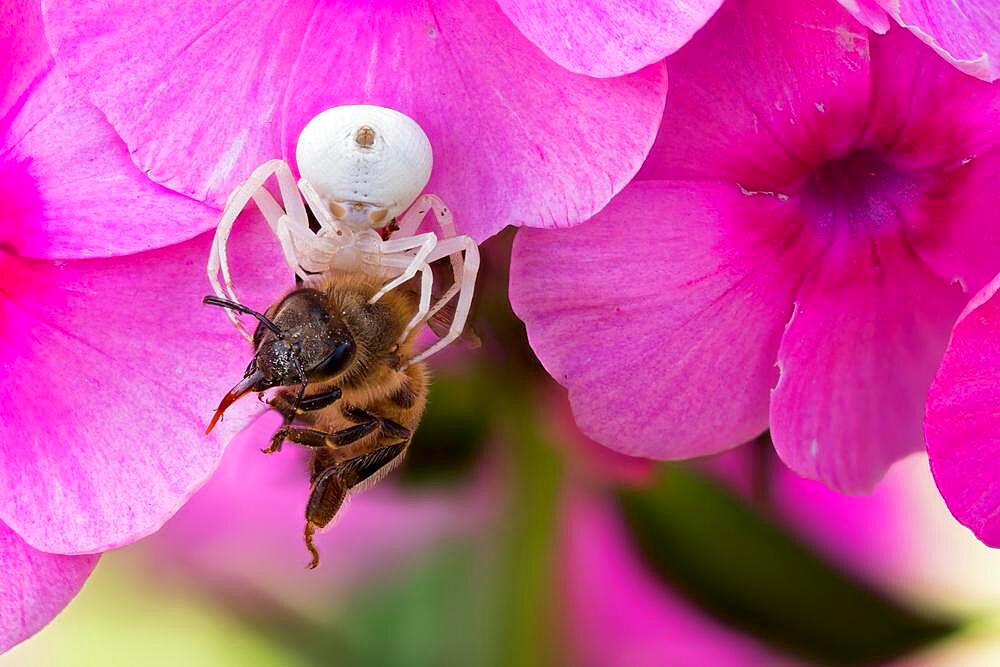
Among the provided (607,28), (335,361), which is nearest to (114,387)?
(335,361)

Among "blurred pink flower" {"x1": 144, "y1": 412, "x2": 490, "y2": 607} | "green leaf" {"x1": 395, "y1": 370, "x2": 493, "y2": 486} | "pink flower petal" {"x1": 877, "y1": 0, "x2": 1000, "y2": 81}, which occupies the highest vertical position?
"pink flower petal" {"x1": 877, "y1": 0, "x2": 1000, "y2": 81}

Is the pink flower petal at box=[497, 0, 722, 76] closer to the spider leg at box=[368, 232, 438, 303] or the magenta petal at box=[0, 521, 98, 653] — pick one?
the spider leg at box=[368, 232, 438, 303]

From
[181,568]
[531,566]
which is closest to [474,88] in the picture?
[531,566]

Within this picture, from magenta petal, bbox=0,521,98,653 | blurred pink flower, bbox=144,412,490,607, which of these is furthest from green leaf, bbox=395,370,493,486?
magenta petal, bbox=0,521,98,653

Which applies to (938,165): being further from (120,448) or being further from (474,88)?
(120,448)

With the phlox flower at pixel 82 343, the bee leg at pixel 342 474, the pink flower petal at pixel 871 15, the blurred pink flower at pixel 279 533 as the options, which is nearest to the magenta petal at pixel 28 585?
the phlox flower at pixel 82 343

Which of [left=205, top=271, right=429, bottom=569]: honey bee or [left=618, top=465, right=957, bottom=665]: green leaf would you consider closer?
[left=205, top=271, right=429, bottom=569]: honey bee
